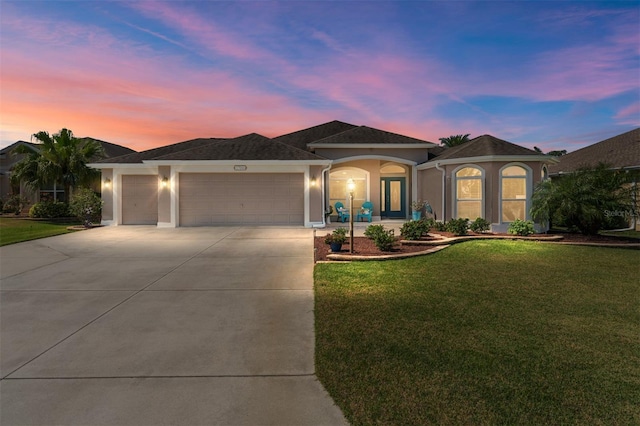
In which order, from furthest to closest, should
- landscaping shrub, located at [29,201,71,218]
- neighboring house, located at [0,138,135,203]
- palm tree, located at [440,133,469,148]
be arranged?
1. palm tree, located at [440,133,469,148]
2. neighboring house, located at [0,138,135,203]
3. landscaping shrub, located at [29,201,71,218]

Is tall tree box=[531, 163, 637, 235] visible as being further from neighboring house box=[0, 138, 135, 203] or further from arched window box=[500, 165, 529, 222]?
neighboring house box=[0, 138, 135, 203]

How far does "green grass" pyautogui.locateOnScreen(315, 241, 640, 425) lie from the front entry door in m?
11.4

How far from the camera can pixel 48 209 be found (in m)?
19.5

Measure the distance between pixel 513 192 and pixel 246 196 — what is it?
448 inches

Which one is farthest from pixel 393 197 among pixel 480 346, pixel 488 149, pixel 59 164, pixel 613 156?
pixel 59 164

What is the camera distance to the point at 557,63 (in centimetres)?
1453

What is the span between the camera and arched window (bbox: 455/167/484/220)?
13744 mm

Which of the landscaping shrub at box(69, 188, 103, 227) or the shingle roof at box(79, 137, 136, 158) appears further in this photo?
the shingle roof at box(79, 137, 136, 158)

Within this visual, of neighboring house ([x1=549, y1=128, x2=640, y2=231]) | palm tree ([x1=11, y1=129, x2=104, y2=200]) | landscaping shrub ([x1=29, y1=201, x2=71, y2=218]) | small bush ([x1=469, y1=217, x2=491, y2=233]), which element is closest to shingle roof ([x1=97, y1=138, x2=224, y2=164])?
palm tree ([x1=11, y1=129, x2=104, y2=200])

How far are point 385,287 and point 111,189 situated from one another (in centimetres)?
1580

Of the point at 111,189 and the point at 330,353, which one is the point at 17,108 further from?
the point at 330,353

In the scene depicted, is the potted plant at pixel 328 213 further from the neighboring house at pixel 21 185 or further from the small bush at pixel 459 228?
the neighboring house at pixel 21 185

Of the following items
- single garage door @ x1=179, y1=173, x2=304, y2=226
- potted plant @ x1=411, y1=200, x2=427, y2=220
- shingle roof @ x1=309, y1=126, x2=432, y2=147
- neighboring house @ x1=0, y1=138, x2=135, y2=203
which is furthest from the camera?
neighboring house @ x1=0, y1=138, x2=135, y2=203

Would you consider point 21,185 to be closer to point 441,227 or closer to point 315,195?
point 315,195
